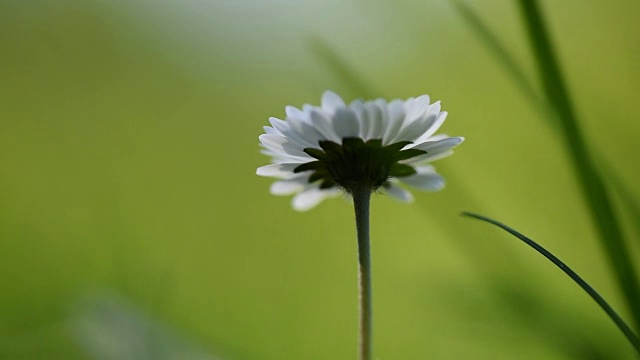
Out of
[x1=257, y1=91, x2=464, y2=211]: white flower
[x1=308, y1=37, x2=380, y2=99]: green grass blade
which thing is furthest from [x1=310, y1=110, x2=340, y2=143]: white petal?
[x1=308, y1=37, x2=380, y2=99]: green grass blade

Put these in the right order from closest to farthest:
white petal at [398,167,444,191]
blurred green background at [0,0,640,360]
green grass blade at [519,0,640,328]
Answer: green grass blade at [519,0,640,328], white petal at [398,167,444,191], blurred green background at [0,0,640,360]

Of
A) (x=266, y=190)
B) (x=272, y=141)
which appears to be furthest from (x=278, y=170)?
(x=266, y=190)

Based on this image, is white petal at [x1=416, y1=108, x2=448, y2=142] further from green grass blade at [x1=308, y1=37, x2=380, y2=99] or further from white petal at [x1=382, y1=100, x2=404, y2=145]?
green grass blade at [x1=308, y1=37, x2=380, y2=99]

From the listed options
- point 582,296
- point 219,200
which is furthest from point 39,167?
point 582,296

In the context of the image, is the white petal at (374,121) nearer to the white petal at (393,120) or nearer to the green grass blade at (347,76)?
the white petal at (393,120)

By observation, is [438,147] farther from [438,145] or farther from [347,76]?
[347,76]

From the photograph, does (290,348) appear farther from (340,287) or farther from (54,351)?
(54,351)

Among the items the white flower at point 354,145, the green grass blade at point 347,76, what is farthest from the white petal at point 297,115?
the green grass blade at point 347,76
